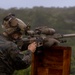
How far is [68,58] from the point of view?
6.52 meters

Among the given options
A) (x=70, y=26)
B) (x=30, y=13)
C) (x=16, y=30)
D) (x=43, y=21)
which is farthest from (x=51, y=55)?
(x=30, y=13)

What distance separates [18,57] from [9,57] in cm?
14

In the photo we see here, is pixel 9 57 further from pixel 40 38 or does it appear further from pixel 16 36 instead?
pixel 40 38

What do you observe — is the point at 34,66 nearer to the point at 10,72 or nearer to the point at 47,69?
the point at 47,69

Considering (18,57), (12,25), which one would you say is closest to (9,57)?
(18,57)

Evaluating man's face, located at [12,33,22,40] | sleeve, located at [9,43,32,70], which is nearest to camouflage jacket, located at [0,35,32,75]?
sleeve, located at [9,43,32,70]

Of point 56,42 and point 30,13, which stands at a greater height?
point 56,42

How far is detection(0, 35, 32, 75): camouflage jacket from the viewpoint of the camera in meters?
6.05

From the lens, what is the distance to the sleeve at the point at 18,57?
6078 mm

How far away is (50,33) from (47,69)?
0.56 meters

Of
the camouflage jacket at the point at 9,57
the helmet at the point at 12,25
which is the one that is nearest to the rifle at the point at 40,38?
the helmet at the point at 12,25

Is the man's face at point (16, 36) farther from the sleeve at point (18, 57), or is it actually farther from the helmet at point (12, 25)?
the sleeve at point (18, 57)

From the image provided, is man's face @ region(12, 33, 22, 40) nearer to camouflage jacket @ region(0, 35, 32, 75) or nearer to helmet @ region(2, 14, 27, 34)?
helmet @ region(2, 14, 27, 34)

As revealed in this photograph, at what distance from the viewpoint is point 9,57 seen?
6094 mm
